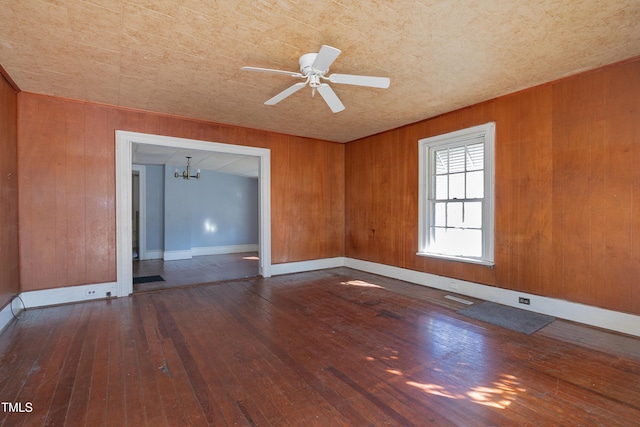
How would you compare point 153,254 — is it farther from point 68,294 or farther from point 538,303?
point 538,303

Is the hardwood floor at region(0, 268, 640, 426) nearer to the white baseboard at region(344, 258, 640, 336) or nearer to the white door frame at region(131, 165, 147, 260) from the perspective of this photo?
the white baseboard at region(344, 258, 640, 336)

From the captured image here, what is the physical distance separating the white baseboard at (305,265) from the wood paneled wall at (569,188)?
2.50 meters

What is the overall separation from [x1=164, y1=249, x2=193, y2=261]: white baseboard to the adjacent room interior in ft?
7.84

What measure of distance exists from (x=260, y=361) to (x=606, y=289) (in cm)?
363

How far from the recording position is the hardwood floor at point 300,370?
6.09 feet

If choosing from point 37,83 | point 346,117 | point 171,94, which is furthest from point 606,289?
point 37,83

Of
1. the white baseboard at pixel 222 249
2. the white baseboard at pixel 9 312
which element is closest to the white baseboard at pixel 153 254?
the white baseboard at pixel 222 249

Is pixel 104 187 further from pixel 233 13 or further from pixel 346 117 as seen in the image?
pixel 346 117

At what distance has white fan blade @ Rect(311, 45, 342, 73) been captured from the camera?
2.24m

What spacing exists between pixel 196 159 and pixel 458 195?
5.73 m

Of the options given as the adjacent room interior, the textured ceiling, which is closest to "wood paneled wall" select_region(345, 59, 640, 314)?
the adjacent room interior

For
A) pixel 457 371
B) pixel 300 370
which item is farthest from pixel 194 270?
pixel 457 371

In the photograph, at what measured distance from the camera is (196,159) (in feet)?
23.0

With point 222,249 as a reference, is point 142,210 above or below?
above
